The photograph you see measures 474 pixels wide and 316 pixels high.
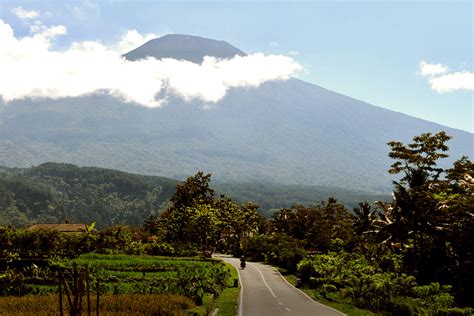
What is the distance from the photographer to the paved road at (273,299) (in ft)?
82.4

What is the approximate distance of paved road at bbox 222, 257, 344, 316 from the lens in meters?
25.1

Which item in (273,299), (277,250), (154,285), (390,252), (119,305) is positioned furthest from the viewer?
(277,250)

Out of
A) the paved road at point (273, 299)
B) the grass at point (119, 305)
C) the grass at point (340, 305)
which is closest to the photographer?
the grass at point (119, 305)

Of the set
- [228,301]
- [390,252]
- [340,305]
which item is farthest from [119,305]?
[390,252]

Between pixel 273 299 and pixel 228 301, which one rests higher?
pixel 228 301

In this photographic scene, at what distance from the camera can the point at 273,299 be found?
30359 mm

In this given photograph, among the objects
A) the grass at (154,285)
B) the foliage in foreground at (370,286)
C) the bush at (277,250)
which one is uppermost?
the foliage in foreground at (370,286)

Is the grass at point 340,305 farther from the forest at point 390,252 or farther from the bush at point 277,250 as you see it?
the bush at point 277,250

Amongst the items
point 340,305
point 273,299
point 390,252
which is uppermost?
point 390,252

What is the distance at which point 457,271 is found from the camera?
33.8 m

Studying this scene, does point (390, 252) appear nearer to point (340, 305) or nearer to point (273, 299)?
point (273, 299)

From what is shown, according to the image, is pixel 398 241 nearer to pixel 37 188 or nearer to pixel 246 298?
pixel 246 298

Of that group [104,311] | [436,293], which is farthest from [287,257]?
[104,311]

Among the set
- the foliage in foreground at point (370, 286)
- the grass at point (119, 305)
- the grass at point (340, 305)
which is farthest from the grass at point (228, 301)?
the foliage in foreground at point (370, 286)
